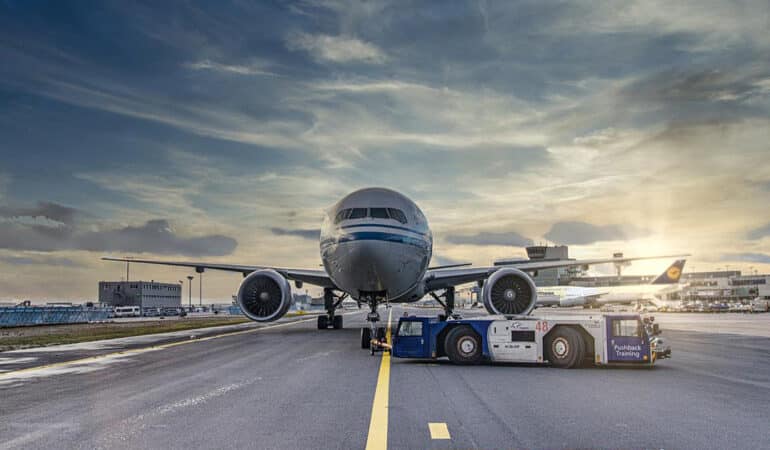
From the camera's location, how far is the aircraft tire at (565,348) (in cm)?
1489

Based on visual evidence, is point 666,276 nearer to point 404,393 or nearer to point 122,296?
point 404,393

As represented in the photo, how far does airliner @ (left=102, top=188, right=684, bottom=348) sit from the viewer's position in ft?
63.1

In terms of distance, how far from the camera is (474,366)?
50.6ft

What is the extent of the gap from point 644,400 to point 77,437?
8.22m

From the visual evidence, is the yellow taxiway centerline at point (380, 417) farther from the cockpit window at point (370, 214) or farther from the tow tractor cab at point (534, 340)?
the cockpit window at point (370, 214)

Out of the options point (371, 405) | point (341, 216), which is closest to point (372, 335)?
point (341, 216)

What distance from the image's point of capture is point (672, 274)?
295ft

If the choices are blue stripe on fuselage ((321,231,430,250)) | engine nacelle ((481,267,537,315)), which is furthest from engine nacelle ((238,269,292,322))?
engine nacelle ((481,267,537,315))

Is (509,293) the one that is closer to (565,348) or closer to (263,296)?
(565,348)

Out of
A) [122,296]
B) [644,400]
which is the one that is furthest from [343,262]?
[122,296]

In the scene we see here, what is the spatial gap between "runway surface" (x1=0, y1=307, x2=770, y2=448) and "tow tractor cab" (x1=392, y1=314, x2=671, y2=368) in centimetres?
39

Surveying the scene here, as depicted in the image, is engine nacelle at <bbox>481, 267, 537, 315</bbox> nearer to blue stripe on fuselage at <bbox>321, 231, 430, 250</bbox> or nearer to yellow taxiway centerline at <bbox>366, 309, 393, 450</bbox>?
blue stripe on fuselage at <bbox>321, 231, 430, 250</bbox>

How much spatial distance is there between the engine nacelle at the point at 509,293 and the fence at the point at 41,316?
3876 cm

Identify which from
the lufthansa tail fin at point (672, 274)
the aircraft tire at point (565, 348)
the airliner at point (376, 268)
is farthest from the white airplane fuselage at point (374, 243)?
the lufthansa tail fin at point (672, 274)
